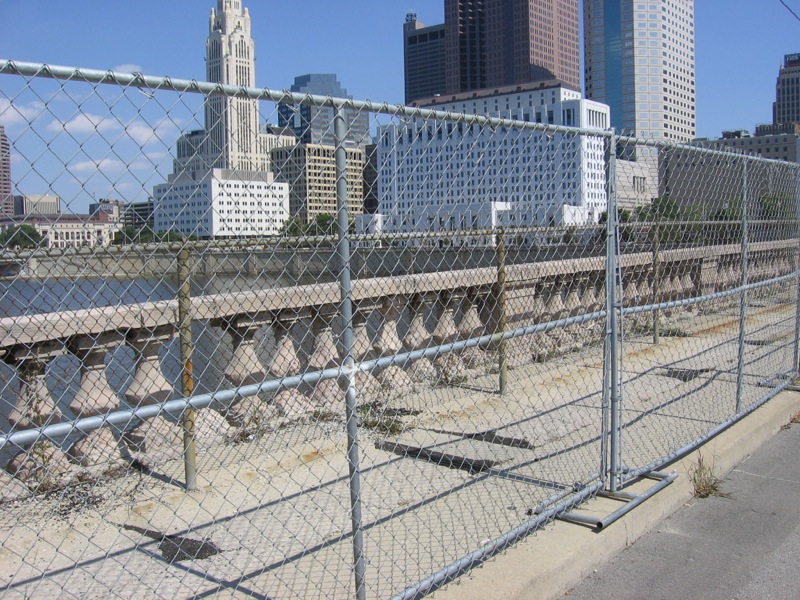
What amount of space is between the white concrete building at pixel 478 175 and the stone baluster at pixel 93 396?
1916 millimetres

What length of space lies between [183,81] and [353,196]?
120cm

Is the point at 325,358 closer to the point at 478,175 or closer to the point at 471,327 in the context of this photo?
the point at 471,327

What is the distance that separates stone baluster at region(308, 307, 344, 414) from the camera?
21.4 ft

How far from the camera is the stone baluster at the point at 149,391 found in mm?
5258

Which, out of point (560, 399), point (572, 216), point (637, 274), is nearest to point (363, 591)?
point (572, 216)

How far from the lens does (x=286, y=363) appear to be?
20.5 ft

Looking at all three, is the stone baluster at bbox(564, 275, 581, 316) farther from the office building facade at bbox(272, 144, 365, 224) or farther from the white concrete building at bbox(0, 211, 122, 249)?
the white concrete building at bbox(0, 211, 122, 249)

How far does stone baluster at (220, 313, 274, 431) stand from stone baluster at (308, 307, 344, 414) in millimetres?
535

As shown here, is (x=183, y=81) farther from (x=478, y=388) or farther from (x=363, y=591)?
(x=478, y=388)

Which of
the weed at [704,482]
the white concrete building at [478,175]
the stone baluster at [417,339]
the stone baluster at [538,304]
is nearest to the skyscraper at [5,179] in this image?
the white concrete building at [478,175]

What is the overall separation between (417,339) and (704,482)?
3.06m

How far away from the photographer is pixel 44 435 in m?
2.58

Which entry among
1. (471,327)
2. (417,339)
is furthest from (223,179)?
(471,327)

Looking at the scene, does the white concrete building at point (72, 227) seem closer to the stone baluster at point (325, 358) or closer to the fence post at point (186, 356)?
the fence post at point (186, 356)
